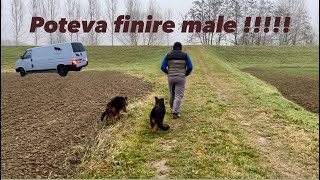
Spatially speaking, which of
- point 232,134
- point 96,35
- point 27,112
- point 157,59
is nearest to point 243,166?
point 232,134

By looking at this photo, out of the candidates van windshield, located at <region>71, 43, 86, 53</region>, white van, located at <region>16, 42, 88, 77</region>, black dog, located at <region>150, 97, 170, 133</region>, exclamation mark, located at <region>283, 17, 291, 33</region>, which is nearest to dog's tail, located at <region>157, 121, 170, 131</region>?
black dog, located at <region>150, 97, 170, 133</region>

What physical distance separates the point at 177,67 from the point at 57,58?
166 inches

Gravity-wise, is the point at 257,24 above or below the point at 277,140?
above

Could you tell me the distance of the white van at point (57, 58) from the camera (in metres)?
6.35

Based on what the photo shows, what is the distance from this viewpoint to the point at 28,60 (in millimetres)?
6773

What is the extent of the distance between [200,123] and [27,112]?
5.35 metres

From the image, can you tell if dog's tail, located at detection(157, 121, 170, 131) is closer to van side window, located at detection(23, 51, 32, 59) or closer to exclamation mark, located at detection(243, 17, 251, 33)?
exclamation mark, located at detection(243, 17, 251, 33)

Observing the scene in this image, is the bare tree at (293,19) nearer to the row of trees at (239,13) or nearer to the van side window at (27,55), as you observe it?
the row of trees at (239,13)

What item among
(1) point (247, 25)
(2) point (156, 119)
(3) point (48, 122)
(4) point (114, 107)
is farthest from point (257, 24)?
(3) point (48, 122)

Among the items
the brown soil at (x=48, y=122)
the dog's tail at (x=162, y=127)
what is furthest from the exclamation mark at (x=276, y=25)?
the brown soil at (x=48, y=122)

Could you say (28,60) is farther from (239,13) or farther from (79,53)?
(239,13)

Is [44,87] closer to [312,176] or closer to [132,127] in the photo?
[132,127]

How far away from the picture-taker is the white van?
20.8 ft

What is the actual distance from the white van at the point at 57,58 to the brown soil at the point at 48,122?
651 mm
